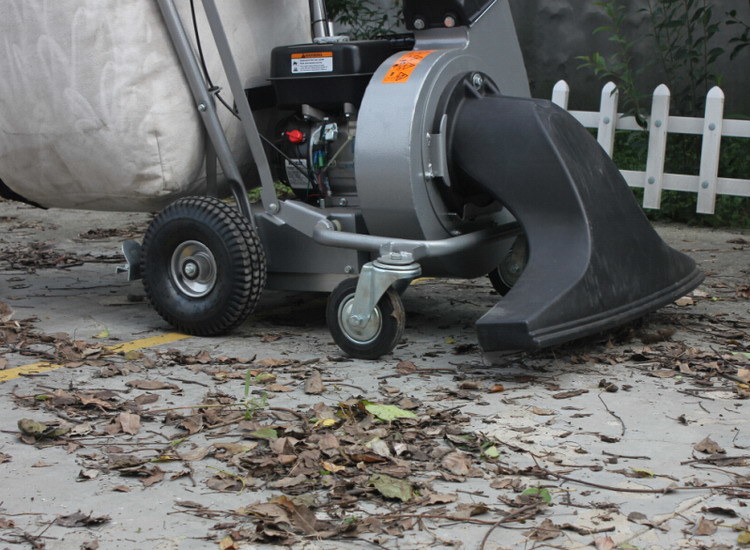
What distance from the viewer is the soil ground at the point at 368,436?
252 centimetres

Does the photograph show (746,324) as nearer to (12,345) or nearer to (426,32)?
(426,32)

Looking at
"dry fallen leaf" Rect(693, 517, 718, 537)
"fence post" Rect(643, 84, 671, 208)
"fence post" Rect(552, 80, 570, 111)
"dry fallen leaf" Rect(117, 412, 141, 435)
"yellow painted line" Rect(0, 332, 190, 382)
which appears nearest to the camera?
"dry fallen leaf" Rect(693, 517, 718, 537)

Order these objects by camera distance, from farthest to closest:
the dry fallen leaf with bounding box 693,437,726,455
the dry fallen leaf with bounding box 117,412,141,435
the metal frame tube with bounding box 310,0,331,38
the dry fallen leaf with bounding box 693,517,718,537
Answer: the metal frame tube with bounding box 310,0,331,38, the dry fallen leaf with bounding box 117,412,141,435, the dry fallen leaf with bounding box 693,437,726,455, the dry fallen leaf with bounding box 693,517,718,537

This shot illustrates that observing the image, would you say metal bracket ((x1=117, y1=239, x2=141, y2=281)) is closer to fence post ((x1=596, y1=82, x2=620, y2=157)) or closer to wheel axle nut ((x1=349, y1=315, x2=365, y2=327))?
wheel axle nut ((x1=349, y1=315, x2=365, y2=327))

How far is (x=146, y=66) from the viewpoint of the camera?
165 inches

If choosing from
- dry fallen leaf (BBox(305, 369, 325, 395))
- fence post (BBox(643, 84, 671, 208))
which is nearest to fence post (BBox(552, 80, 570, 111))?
fence post (BBox(643, 84, 671, 208))

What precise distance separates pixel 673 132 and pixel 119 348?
4468 mm

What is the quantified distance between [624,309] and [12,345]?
7.53 ft

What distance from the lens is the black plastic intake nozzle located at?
352cm

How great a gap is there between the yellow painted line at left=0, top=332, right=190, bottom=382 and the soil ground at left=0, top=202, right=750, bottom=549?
0.02 meters

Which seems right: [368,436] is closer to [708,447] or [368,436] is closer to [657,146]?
[708,447]

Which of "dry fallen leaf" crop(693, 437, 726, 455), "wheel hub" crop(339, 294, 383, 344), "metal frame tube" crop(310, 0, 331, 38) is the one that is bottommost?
"dry fallen leaf" crop(693, 437, 726, 455)

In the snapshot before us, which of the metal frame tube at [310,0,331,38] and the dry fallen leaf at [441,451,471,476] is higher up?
the metal frame tube at [310,0,331,38]

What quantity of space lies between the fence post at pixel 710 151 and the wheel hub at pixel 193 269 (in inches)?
152
